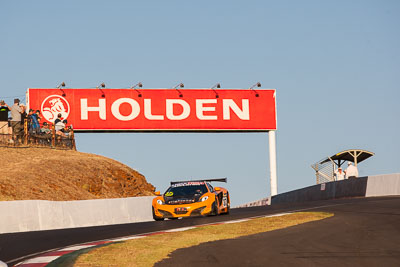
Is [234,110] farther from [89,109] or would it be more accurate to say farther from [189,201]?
[189,201]

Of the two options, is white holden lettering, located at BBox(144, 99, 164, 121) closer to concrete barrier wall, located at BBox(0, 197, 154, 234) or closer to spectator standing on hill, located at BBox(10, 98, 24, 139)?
spectator standing on hill, located at BBox(10, 98, 24, 139)

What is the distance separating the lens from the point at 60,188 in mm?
33250

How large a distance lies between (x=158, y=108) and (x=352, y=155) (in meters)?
14.3

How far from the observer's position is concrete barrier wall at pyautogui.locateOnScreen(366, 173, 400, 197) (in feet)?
100

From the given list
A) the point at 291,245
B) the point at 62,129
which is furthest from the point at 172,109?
the point at 291,245

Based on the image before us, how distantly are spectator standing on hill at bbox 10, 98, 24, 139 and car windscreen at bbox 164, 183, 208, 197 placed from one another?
13314mm

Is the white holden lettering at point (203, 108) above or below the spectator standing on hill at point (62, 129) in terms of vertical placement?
above

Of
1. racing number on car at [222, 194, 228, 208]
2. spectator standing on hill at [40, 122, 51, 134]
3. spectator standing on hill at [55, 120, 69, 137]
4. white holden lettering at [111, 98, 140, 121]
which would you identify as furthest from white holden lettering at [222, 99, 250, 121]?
racing number on car at [222, 194, 228, 208]

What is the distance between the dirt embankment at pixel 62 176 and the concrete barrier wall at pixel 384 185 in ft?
44.5

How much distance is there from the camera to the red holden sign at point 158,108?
157 ft

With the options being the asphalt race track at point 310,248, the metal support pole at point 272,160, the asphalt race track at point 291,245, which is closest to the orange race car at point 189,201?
the asphalt race track at point 291,245

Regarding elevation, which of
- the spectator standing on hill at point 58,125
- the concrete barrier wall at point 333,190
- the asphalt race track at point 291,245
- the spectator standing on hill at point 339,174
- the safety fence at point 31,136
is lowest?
the concrete barrier wall at point 333,190

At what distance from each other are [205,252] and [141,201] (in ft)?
53.2

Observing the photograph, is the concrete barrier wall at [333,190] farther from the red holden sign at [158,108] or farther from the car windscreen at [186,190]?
the car windscreen at [186,190]
